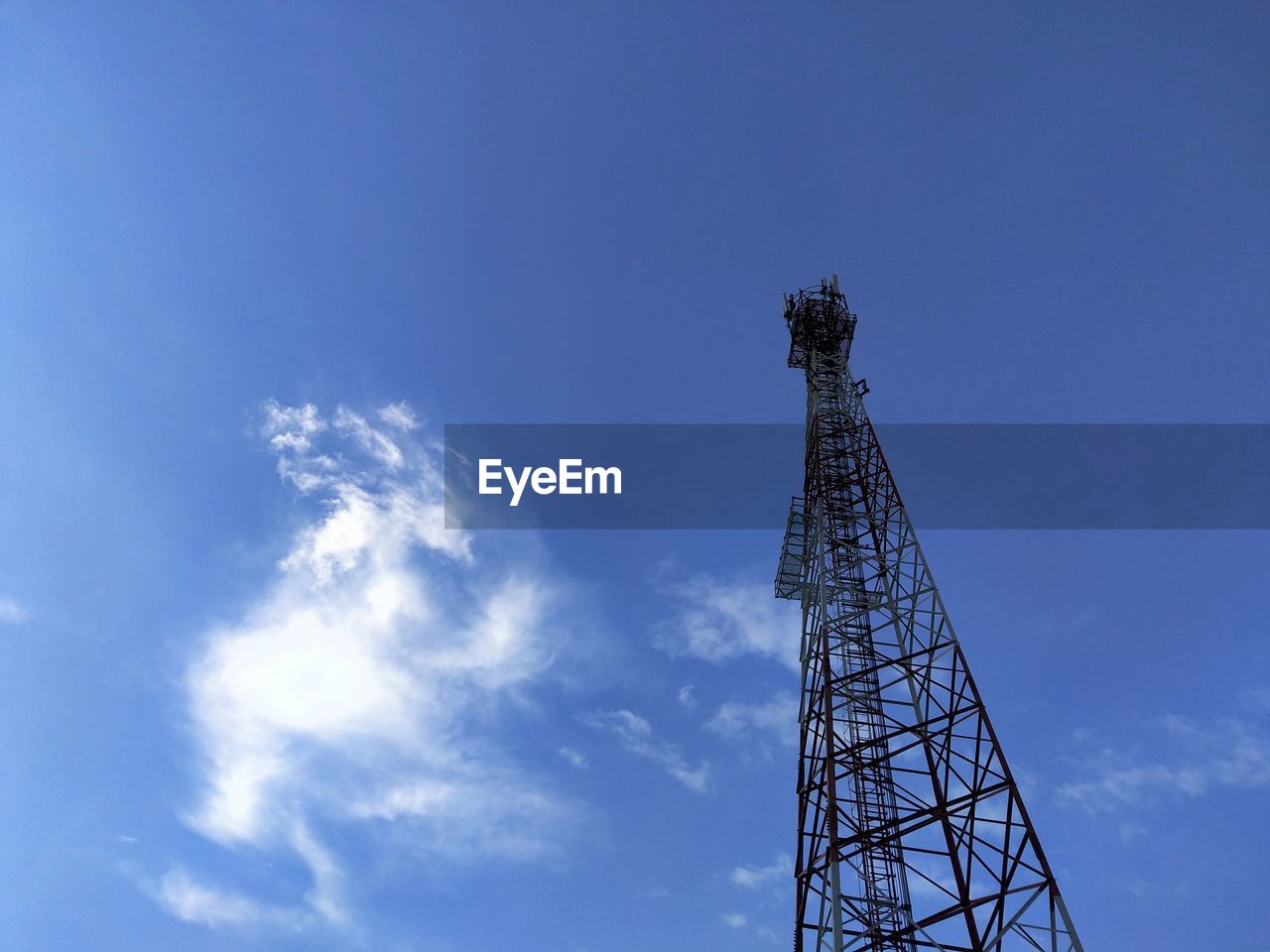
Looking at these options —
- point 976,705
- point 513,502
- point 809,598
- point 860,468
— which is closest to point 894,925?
point 976,705

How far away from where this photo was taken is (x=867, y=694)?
2336 centimetres

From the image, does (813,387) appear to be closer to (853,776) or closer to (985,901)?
(853,776)

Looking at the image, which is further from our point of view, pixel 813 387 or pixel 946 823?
pixel 813 387

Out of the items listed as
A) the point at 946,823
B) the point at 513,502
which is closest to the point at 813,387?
the point at 513,502

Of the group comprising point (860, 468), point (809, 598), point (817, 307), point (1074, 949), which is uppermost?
point (817, 307)

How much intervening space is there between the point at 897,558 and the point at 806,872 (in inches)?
453

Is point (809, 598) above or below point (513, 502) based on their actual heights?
below

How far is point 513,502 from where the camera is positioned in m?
33.0

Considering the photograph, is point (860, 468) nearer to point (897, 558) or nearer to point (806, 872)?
point (897, 558)

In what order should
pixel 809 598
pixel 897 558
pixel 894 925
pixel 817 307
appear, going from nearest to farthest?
pixel 894 925 → pixel 897 558 → pixel 809 598 → pixel 817 307

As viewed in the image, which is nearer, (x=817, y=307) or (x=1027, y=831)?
(x=1027, y=831)

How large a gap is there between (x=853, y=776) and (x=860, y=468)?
42.6ft

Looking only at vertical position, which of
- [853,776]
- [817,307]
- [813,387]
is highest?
[817,307]

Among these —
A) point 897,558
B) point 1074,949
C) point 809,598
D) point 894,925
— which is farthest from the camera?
point 809,598
